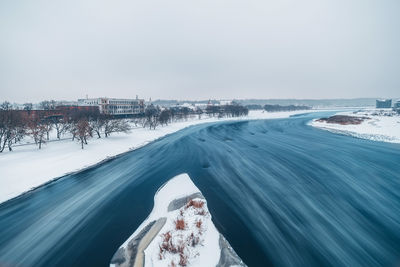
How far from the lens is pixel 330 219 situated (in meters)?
11.0

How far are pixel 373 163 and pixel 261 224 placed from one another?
23602 mm

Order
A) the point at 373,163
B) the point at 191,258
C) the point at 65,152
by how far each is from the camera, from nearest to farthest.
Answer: the point at 191,258
the point at 373,163
the point at 65,152

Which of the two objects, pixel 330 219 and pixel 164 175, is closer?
pixel 330 219

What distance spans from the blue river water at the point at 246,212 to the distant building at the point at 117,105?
275 feet

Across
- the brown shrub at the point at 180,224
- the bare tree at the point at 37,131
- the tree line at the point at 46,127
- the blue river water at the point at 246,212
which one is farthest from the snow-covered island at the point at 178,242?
the bare tree at the point at 37,131

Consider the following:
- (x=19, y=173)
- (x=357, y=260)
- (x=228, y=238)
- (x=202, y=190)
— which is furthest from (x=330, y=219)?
(x=19, y=173)

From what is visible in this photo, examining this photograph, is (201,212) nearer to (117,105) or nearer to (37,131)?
(37,131)

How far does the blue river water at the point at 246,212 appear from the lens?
8.45 meters

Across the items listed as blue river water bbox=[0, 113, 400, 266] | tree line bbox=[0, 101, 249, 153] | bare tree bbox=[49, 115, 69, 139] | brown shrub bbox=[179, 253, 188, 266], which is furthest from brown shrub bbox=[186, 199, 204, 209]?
bare tree bbox=[49, 115, 69, 139]

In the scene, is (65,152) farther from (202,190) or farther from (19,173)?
(202,190)

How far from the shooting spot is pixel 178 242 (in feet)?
26.1

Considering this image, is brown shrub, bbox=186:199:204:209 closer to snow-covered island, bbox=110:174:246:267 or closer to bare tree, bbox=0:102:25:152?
snow-covered island, bbox=110:174:246:267

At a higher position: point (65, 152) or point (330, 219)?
point (65, 152)

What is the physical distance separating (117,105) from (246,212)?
106 metres
